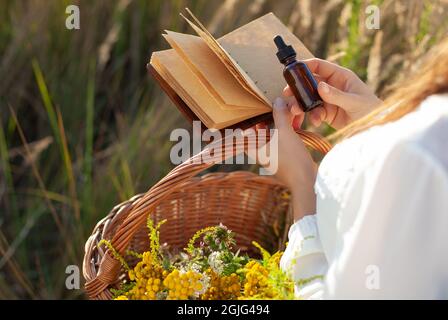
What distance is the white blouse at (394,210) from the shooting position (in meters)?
0.69

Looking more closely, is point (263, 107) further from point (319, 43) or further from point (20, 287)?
point (319, 43)

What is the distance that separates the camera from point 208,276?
3.28 ft

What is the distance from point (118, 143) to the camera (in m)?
1.66

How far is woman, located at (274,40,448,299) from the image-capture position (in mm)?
695

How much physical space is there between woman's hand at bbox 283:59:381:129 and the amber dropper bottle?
14mm

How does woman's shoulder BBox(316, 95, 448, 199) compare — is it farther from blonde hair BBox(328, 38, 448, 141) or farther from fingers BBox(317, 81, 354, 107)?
fingers BBox(317, 81, 354, 107)

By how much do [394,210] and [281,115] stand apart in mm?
401

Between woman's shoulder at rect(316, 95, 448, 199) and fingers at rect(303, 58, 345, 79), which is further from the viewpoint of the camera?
fingers at rect(303, 58, 345, 79)

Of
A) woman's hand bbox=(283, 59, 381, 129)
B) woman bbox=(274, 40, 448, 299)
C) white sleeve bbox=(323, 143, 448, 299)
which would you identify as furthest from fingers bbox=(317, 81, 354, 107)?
white sleeve bbox=(323, 143, 448, 299)

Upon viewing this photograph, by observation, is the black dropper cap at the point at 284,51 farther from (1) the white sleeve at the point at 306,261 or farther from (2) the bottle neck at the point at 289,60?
(1) the white sleeve at the point at 306,261

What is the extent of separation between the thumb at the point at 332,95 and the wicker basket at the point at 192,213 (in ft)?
0.29
